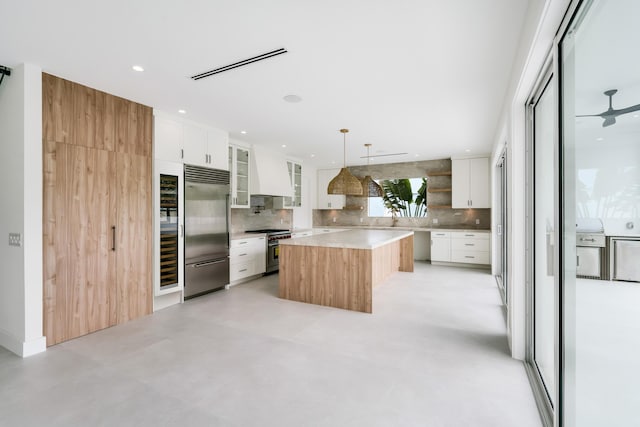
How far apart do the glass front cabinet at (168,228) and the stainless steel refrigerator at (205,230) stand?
87mm

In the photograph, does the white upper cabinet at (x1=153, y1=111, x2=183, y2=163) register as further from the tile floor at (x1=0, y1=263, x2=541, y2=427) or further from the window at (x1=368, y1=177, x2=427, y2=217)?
the window at (x1=368, y1=177, x2=427, y2=217)

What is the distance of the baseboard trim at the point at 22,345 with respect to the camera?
2609 millimetres

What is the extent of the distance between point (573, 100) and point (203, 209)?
4.14 meters

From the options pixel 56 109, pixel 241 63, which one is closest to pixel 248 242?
pixel 56 109

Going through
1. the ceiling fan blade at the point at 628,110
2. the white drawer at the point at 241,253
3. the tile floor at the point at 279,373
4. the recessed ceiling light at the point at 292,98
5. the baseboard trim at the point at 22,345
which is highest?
the recessed ceiling light at the point at 292,98

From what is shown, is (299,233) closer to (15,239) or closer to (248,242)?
(248,242)

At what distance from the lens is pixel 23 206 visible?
261 cm

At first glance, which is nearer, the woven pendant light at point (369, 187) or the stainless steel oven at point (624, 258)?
the stainless steel oven at point (624, 258)

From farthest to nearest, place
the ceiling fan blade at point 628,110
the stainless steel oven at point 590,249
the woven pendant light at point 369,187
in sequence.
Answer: the woven pendant light at point 369,187 → the stainless steel oven at point 590,249 → the ceiling fan blade at point 628,110

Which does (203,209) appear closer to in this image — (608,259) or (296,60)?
(296,60)

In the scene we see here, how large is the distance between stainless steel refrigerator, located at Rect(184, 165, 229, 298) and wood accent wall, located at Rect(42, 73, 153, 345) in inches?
21.3

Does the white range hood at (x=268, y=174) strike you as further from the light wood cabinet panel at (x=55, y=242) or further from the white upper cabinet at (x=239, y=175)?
the light wood cabinet panel at (x=55, y=242)

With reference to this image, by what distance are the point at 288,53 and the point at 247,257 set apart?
374 centimetres

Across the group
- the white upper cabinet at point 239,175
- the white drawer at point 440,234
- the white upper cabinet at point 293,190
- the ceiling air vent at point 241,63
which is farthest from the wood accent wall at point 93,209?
the white drawer at point 440,234
